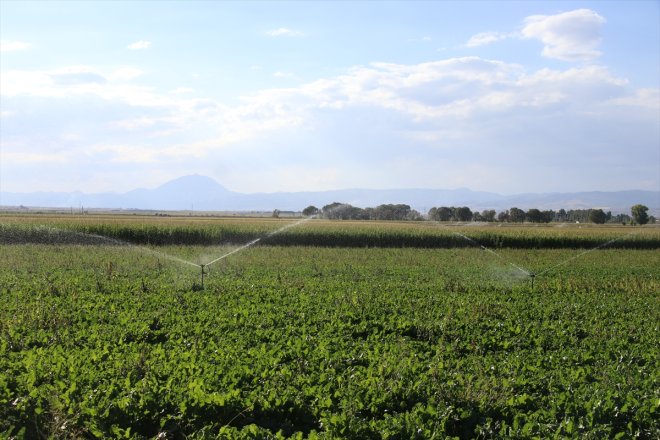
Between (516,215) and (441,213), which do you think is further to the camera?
(516,215)

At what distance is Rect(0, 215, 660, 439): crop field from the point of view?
651 centimetres

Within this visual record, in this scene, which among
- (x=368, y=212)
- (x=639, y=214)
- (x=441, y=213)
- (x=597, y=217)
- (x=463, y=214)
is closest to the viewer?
(x=368, y=212)

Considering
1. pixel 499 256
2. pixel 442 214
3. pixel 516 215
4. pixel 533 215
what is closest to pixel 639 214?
pixel 533 215

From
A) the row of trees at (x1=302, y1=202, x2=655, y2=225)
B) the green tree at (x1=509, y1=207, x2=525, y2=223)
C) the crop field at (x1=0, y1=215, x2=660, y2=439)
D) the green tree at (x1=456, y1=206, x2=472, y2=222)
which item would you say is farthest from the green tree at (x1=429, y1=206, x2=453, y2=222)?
the crop field at (x1=0, y1=215, x2=660, y2=439)

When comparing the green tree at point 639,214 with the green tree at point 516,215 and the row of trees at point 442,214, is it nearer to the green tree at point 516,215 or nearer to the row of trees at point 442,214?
the row of trees at point 442,214

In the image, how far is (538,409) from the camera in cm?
700

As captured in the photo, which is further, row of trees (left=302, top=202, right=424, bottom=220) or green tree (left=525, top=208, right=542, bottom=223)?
green tree (left=525, top=208, right=542, bottom=223)

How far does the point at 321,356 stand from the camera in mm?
8898

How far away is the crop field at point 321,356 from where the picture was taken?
6.51 metres

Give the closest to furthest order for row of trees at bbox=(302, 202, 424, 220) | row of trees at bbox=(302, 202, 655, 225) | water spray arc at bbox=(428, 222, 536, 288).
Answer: water spray arc at bbox=(428, 222, 536, 288) < row of trees at bbox=(302, 202, 424, 220) < row of trees at bbox=(302, 202, 655, 225)

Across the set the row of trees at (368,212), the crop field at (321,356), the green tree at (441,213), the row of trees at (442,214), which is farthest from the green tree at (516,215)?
the crop field at (321,356)

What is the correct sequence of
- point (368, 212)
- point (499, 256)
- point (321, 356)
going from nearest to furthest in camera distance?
point (321, 356) < point (499, 256) < point (368, 212)

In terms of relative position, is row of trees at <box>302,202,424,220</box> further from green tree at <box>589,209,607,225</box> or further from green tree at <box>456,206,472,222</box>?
green tree at <box>589,209,607,225</box>

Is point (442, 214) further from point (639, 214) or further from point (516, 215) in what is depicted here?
point (639, 214)
